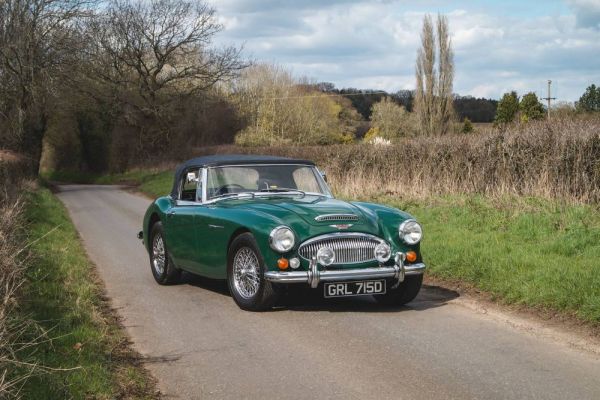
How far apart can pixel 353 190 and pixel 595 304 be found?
1130 cm

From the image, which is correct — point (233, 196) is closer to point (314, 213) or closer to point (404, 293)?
point (314, 213)

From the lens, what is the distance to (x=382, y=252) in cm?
750

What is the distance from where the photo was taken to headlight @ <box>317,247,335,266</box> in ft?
23.8

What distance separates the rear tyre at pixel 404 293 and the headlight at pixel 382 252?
0.38m

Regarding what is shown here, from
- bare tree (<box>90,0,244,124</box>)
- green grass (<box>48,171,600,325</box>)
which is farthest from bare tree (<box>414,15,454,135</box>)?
green grass (<box>48,171,600,325</box>)

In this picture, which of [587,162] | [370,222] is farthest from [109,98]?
[370,222]

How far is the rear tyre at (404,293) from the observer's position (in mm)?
7770

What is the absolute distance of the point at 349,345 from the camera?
6195 millimetres

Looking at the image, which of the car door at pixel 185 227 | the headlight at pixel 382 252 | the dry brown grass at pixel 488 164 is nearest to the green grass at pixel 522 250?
the dry brown grass at pixel 488 164

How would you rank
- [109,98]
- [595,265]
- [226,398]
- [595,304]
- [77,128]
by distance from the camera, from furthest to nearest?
[77,128] → [109,98] → [595,265] → [595,304] → [226,398]

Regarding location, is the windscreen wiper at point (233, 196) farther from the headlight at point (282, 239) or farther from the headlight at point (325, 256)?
the headlight at point (325, 256)

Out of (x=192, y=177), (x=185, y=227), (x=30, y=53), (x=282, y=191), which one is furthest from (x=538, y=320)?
(x=30, y=53)

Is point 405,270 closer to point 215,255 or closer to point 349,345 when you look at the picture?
point 349,345

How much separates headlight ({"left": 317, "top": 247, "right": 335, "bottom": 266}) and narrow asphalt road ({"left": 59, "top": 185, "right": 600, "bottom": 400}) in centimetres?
57
